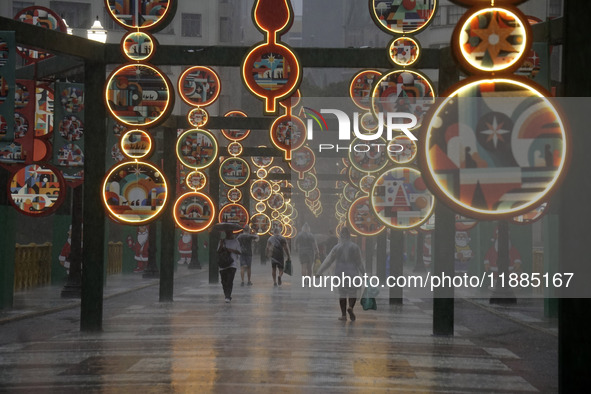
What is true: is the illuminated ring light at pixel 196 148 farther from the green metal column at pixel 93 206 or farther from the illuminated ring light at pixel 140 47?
the illuminated ring light at pixel 140 47

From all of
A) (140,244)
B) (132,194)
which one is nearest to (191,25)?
(140,244)

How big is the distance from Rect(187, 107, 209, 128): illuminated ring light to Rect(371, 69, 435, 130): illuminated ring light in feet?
25.1

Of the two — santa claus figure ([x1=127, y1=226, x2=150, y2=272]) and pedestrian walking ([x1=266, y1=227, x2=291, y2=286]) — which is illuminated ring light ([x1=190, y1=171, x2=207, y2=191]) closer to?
pedestrian walking ([x1=266, y1=227, x2=291, y2=286])

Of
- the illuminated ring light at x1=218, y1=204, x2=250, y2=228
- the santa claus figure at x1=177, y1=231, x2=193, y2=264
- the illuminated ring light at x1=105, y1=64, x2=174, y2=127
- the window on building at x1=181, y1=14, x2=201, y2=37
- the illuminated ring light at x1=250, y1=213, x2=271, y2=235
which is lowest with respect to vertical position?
the santa claus figure at x1=177, y1=231, x2=193, y2=264

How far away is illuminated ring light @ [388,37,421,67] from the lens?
16125 millimetres

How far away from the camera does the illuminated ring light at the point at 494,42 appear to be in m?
7.02

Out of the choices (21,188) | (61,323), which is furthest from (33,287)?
(61,323)

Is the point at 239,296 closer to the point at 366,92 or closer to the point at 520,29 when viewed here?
the point at 366,92

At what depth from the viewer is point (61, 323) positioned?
18.6 m

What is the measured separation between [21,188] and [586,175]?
17.3m

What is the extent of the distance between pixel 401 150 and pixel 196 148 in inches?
299

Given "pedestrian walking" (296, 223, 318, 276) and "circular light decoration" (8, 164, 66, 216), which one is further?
"pedestrian walking" (296, 223, 318, 276)

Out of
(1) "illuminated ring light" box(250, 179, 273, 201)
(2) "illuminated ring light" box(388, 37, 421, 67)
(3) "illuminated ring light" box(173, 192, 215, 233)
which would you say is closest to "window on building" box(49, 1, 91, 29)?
(1) "illuminated ring light" box(250, 179, 273, 201)

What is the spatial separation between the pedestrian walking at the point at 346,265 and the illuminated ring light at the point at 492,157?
41.9 feet
